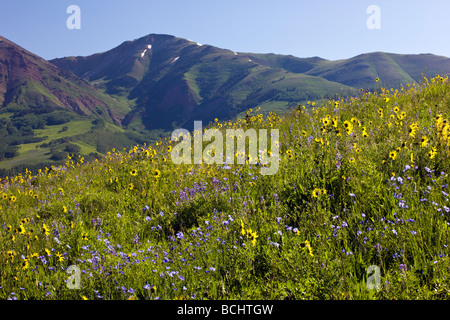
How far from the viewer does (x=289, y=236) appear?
3582mm

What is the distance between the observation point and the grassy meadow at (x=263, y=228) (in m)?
2.90

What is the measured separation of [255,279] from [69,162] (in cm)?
817

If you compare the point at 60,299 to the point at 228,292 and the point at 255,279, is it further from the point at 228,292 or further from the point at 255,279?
the point at 255,279

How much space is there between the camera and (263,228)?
3.67 metres

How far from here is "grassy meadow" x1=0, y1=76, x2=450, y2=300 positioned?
114 inches

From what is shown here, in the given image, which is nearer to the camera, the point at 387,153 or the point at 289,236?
the point at 289,236

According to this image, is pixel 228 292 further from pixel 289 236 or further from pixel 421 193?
pixel 421 193

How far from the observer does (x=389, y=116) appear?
6273 mm
